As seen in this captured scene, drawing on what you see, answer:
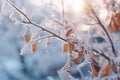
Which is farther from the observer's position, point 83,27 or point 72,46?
point 83,27

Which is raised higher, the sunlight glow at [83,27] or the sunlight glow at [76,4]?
the sunlight glow at [76,4]

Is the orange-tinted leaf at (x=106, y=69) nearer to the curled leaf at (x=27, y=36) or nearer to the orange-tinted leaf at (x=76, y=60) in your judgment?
the orange-tinted leaf at (x=76, y=60)

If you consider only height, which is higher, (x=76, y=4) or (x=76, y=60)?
(x=76, y=4)

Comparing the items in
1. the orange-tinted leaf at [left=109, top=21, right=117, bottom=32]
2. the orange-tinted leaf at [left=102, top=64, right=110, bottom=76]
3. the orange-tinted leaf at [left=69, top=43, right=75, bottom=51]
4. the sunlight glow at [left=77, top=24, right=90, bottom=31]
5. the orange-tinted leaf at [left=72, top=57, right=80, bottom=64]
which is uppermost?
the sunlight glow at [left=77, top=24, right=90, bottom=31]

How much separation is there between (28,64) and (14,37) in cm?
62

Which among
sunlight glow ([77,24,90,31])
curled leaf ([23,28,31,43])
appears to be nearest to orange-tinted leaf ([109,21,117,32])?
sunlight glow ([77,24,90,31])

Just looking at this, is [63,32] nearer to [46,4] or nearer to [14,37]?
[46,4]

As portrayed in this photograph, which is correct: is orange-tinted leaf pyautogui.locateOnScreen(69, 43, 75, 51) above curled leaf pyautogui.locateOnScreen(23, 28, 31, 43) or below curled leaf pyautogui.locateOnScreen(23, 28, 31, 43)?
below

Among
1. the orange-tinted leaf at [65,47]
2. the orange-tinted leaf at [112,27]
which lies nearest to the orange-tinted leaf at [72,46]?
the orange-tinted leaf at [65,47]

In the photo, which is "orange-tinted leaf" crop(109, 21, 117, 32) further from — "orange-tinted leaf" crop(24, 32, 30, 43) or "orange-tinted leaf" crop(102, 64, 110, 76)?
"orange-tinted leaf" crop(24, 32, 30, 43)

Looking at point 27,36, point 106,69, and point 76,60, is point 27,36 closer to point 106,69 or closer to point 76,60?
point 76,60

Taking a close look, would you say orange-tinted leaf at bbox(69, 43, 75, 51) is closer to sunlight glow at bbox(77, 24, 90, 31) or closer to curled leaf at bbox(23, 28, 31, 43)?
sunlight glow at bbox(77, 24, 90, 31)

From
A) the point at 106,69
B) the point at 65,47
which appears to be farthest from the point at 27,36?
the point at 106,69

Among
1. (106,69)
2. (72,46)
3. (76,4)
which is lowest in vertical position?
(106,69)
